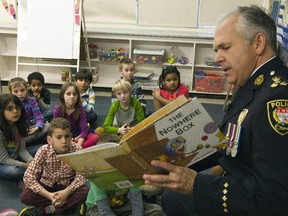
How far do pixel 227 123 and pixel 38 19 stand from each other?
356cm

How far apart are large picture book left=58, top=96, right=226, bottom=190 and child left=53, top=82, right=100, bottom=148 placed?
173cm

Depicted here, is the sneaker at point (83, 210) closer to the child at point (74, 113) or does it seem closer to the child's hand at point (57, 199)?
the child's hand at point (57, 199)

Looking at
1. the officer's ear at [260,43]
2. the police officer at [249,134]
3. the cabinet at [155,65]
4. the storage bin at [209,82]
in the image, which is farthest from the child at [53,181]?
the storage bin at [209,82]

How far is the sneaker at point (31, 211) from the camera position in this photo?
2.03 meters

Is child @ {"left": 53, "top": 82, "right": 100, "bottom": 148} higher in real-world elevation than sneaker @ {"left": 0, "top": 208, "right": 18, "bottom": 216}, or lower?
Result: higher

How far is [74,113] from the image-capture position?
2939mm

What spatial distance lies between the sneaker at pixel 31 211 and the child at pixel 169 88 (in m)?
1.61

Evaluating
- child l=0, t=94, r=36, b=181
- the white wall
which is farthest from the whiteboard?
child l=0, t=94, r=36, b=181

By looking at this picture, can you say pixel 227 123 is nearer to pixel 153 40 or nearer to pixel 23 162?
pixel 23 162

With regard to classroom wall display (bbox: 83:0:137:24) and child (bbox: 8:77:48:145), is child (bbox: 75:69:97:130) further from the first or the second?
classroom wall display (bbox: 83:0:137:24)

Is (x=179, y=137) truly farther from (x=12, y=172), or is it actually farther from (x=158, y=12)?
(x=158, y=12)

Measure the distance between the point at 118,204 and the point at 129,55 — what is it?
2917 millimetres

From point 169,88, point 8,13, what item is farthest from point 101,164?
point 8,13

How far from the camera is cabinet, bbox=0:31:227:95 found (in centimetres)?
445
